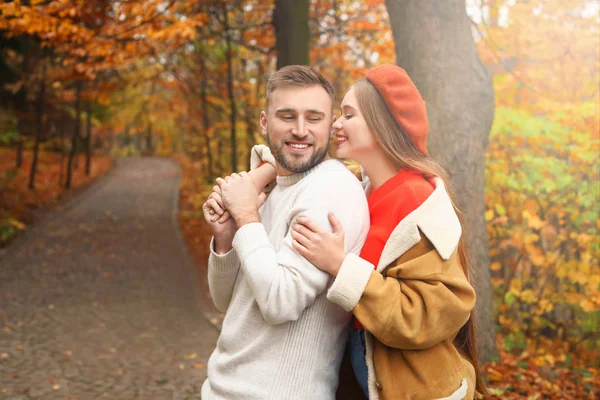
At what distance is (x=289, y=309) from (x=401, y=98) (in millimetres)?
884

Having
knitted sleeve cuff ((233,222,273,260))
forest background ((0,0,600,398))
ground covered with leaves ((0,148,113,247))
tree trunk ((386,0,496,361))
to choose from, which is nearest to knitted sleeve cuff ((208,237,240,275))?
knitted sleeve cuff ((233,222,273,260))

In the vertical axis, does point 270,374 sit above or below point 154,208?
above

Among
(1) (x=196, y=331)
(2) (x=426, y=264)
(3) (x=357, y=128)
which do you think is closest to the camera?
(2) (x=426, y=264)

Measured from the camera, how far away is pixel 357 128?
2168mm

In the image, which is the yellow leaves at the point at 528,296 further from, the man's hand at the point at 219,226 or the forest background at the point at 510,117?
the man's hand at the point at 219,226

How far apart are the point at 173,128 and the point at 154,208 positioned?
1999 cm

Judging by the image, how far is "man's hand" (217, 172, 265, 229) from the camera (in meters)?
2.08

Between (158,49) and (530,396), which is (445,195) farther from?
(158,49)

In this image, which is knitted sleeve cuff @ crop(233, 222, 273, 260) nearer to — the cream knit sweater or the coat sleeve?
the cream knit sweater

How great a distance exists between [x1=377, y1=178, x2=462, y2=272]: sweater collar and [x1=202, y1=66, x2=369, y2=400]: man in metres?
0.18

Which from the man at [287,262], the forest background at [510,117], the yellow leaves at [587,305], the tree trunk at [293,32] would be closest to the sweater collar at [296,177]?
the man at [287,262]

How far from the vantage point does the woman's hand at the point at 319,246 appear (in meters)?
1.87

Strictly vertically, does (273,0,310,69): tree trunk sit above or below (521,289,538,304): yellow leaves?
above

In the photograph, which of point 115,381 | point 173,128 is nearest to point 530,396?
point 115,381
